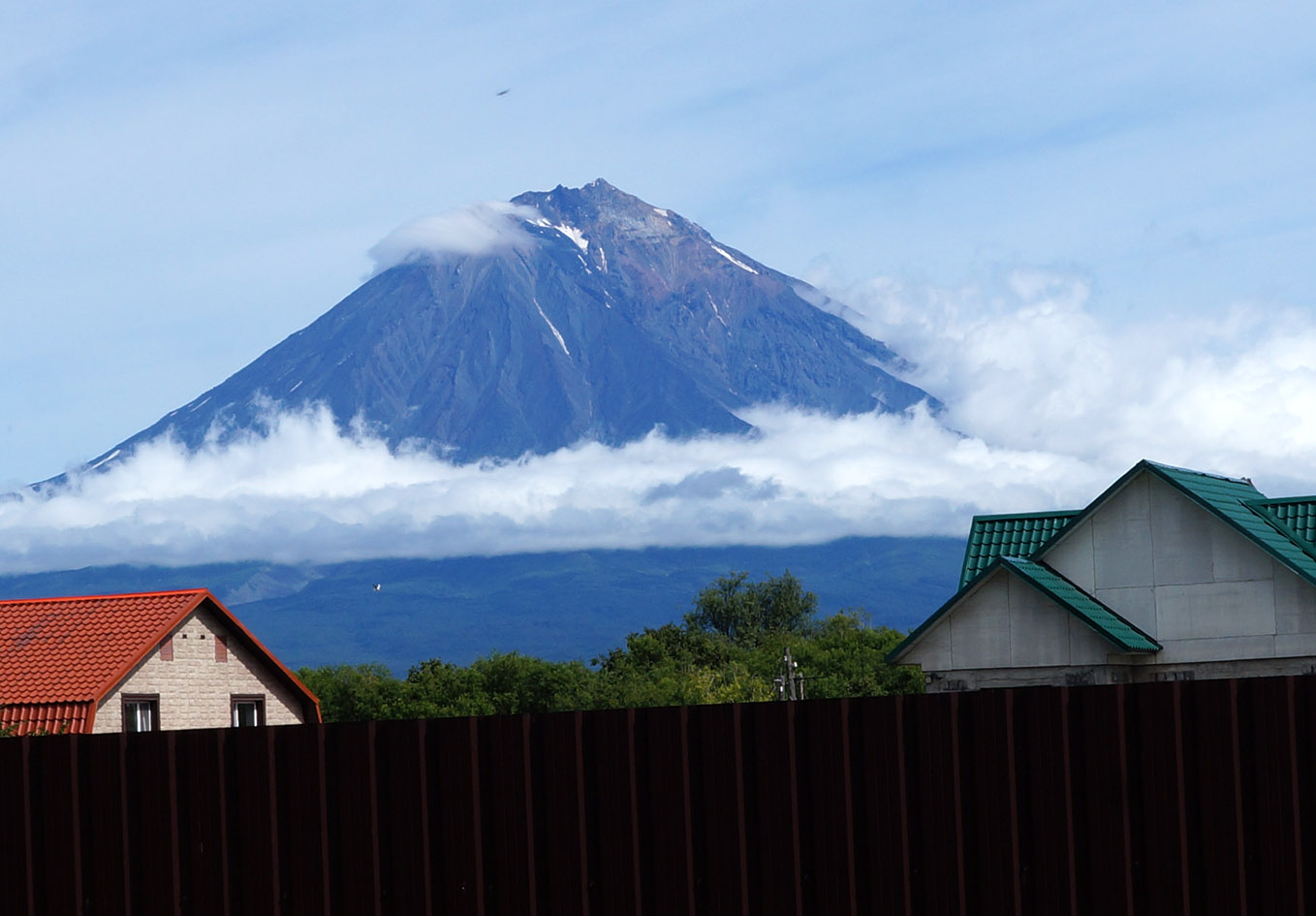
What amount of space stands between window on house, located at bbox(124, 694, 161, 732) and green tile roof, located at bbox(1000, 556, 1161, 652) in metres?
18.5

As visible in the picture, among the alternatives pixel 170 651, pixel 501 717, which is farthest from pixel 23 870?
pixel 170 651

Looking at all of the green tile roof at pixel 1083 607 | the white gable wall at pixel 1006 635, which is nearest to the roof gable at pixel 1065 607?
the green tile roof at pixel 1083 607

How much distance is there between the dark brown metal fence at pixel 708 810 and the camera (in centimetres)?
770

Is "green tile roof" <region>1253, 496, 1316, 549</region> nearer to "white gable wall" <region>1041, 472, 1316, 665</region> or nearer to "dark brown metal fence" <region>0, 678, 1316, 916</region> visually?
"white gable wall" <region>1041, 472, 1316, 665</region>

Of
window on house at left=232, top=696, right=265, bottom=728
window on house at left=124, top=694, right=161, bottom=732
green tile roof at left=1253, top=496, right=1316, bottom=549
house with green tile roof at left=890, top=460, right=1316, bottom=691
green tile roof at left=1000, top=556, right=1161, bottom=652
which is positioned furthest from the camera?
window on house at left=232, top=696, right=265, bottom=728

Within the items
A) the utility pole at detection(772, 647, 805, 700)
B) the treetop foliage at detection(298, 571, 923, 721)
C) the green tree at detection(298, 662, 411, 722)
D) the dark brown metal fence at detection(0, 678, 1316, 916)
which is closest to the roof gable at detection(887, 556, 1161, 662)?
the dark brown metal fence at detection(0, 678, 1316, 916)

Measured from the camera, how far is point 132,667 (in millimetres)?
34125

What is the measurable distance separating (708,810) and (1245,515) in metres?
22.3

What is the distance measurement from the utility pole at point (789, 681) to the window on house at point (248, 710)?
116ft

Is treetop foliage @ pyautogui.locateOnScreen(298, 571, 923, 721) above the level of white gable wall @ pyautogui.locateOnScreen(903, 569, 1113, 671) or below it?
below

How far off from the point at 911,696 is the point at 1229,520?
68.2 ft

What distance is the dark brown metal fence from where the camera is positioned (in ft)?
25.2

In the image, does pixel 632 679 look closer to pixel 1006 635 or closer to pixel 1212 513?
pixel 1006 635

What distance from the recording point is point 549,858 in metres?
8.31
